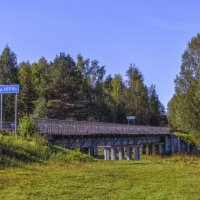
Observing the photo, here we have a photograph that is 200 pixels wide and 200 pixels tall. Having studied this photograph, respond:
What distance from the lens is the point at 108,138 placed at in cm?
3956

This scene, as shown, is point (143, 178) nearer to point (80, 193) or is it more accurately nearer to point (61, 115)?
point (80, 193)

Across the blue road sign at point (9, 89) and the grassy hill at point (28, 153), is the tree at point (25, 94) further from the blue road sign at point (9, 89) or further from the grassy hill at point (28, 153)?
the grassy hill at point (28, 153)

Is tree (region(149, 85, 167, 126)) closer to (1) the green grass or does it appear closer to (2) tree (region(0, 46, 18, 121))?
(2) tree (region(0, 46, 18, 121))

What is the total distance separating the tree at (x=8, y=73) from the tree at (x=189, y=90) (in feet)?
115

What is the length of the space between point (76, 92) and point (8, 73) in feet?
46.4

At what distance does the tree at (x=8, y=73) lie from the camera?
70.6m

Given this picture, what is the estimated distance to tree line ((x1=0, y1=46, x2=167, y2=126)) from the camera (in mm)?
68000

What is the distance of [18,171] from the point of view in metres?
11.7

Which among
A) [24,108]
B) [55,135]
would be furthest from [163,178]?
[24,108]

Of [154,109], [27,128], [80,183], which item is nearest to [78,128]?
[27,128]

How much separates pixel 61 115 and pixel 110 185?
193 ft

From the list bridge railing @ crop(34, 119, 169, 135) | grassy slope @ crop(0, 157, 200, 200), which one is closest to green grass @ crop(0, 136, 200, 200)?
grassy slope @ crop(0, 157, 200, 200)

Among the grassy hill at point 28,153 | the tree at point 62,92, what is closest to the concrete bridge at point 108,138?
the grassy hill at point 28,153

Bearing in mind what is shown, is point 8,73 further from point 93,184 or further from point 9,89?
point 93,184
